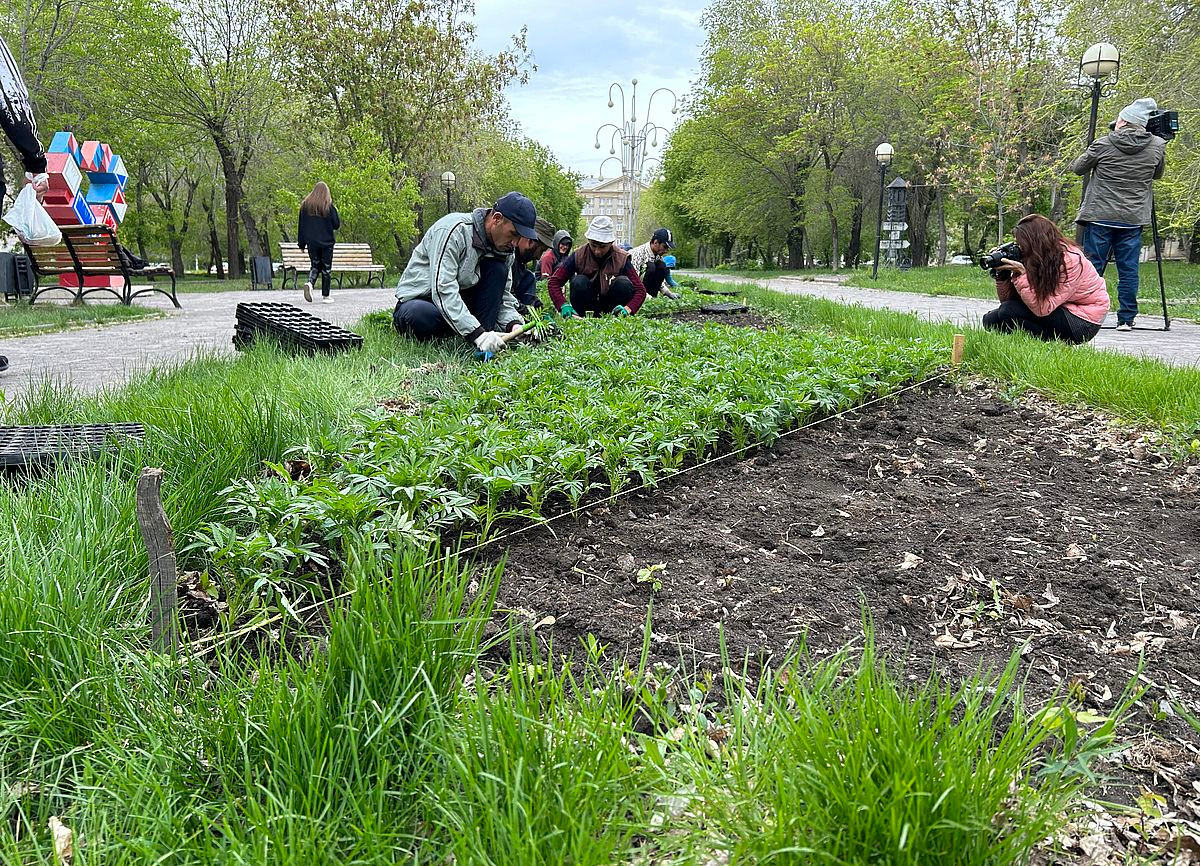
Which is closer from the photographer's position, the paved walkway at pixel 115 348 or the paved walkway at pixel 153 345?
the paved walkway at pixel 115 348

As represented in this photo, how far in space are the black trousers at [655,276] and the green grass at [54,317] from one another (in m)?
6.50

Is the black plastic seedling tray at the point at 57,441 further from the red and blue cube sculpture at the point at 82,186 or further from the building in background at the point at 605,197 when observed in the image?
the building in background at the point at 605,197

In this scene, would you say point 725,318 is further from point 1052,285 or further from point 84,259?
point 84,259

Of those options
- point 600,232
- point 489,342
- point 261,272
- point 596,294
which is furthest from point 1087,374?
point 261,272

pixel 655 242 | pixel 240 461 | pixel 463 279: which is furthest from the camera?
pixel 655 242

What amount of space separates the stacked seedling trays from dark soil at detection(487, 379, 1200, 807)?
3192mm

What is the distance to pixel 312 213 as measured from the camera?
41.6 ft

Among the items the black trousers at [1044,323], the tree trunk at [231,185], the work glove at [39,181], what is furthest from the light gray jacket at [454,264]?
the tree trunk at [231,185]

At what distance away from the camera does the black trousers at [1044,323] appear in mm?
5957

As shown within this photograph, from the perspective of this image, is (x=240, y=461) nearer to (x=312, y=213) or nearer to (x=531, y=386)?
(x=531, y=386)

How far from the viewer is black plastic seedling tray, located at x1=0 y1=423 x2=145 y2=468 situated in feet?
7.98

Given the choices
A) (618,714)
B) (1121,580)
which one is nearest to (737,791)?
(618,714)

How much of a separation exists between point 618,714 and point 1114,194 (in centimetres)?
881

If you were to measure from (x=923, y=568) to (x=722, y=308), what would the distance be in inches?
310
